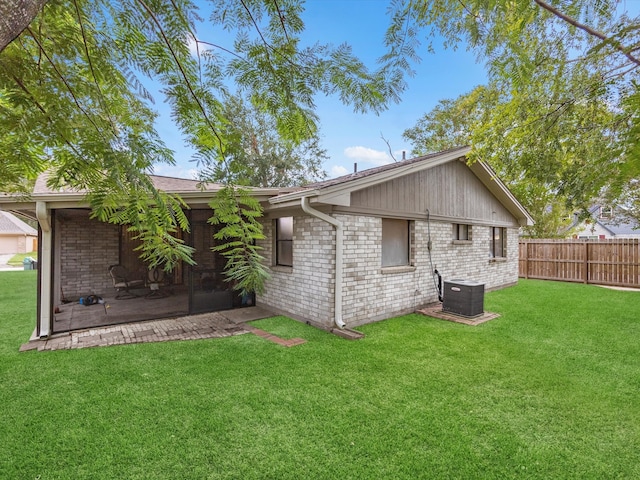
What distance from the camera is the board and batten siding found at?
6638mm

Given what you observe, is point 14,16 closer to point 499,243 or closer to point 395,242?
point 395,242

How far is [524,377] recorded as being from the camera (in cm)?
405

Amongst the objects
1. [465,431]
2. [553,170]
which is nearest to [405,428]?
[465,431]

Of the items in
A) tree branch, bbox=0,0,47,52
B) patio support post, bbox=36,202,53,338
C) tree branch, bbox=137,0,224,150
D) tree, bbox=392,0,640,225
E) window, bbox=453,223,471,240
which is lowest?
patio support post, bbox=36,202,53,338

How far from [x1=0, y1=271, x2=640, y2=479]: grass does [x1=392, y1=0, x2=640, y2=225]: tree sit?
2246 millimetres

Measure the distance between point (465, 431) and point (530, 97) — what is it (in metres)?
4.87

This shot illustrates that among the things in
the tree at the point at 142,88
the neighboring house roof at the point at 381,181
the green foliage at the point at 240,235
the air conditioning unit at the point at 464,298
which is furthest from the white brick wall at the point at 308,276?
the green foliage at the point at 240,235

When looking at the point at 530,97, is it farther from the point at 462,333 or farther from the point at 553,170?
the point at 462,333

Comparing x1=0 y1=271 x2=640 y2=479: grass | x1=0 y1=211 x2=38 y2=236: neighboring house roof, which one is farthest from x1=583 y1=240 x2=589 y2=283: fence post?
x1=0 y1=211 x2=38 y2=236: neighboring house roof

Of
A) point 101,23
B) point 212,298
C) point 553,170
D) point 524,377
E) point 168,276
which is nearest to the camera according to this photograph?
point 101,23

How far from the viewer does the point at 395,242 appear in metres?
7.27

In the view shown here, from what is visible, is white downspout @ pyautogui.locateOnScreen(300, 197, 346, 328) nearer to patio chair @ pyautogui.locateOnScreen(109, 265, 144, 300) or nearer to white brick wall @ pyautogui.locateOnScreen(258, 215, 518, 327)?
white brick wall @ pyautogui.locateOnScreen(258, 215, 518, 327)

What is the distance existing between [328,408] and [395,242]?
4658 millimetres

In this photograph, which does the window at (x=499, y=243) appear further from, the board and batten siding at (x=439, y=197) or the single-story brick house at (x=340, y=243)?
the board and batten siding at (x=439, y=197)
